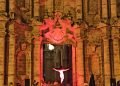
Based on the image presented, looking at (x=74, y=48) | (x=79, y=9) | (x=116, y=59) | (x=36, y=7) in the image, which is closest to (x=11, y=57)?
(x=36, y=7)

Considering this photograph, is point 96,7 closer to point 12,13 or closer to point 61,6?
point 61,6

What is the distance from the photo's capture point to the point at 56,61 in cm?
2650

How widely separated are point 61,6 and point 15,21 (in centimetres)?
348

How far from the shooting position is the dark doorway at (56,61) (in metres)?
26.0

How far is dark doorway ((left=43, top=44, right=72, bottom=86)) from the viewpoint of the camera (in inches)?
1022

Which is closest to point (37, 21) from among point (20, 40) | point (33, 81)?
point (20, 40)

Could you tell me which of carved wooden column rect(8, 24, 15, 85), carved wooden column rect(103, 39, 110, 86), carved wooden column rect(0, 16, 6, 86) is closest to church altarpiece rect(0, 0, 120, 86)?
carved wooden column rect(103, 39, 110, 86)

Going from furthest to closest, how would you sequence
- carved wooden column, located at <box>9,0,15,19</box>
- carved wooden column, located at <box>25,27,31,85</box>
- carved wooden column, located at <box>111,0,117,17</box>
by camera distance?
1. carved wooden column, located at <box>111,0,117,17</box>
2. carved wooden column, located at <box>25,27,31,85</box>
3. carved wooden column, located at <box>9,0,15,19</box>

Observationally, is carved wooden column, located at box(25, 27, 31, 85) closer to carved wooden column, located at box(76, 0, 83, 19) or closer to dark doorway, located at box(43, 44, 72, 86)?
dark doorway, located at box(43, 44, 72, 86)

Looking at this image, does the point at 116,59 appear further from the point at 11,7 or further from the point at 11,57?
the point at 11,7

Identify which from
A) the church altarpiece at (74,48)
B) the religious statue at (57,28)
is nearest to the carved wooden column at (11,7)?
the church altarpiece at (74,48)

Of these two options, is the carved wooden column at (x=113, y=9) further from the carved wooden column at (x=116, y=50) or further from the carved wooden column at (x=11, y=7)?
the carved wooden column at (x=11, y=7)

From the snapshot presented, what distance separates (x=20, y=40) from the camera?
83.1 ft

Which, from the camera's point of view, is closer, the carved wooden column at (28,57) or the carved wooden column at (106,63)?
the carved wooden column at (106,63)
